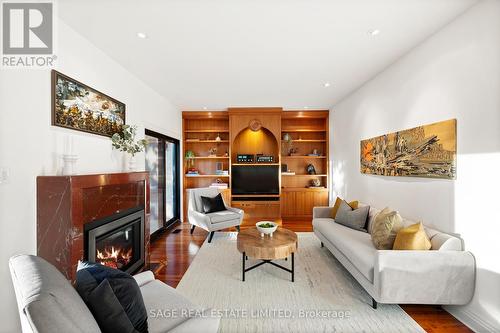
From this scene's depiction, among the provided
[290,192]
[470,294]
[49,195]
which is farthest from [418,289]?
[290,192]

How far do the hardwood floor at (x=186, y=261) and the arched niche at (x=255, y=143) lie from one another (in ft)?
6.21

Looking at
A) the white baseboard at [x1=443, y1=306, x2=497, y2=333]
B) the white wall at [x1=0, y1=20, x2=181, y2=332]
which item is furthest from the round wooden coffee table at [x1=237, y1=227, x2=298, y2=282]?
the white wall at [x1=0, y1=20, x2=181, y2=332]

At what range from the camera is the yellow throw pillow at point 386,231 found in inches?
92.4

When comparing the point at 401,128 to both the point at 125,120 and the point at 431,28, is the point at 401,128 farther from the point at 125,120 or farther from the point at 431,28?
the point at 125,120

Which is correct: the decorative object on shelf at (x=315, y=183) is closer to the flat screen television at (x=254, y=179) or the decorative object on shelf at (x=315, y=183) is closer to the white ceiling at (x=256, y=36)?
the flat screen television at (x=254, y=179)

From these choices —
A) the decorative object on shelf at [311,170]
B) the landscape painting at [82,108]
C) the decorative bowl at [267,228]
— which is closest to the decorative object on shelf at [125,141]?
A: the landscape painting at [82,108]

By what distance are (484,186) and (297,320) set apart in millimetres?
1975

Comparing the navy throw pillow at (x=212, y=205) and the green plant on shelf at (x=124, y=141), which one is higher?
the green plant on shelf at (x=124, y=141)

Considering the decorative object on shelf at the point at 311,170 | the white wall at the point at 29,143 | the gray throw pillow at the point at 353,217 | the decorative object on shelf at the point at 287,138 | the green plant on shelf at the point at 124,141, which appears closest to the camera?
the white wall at the point at 29,143

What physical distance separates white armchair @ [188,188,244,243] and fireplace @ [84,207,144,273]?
1.22m

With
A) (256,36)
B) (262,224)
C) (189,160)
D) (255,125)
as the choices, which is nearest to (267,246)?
(262,224)

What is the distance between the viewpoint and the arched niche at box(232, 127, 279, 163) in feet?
18.7

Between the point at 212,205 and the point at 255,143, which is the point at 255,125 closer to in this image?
the point at 255,143

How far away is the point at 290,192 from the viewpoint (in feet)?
17.9
